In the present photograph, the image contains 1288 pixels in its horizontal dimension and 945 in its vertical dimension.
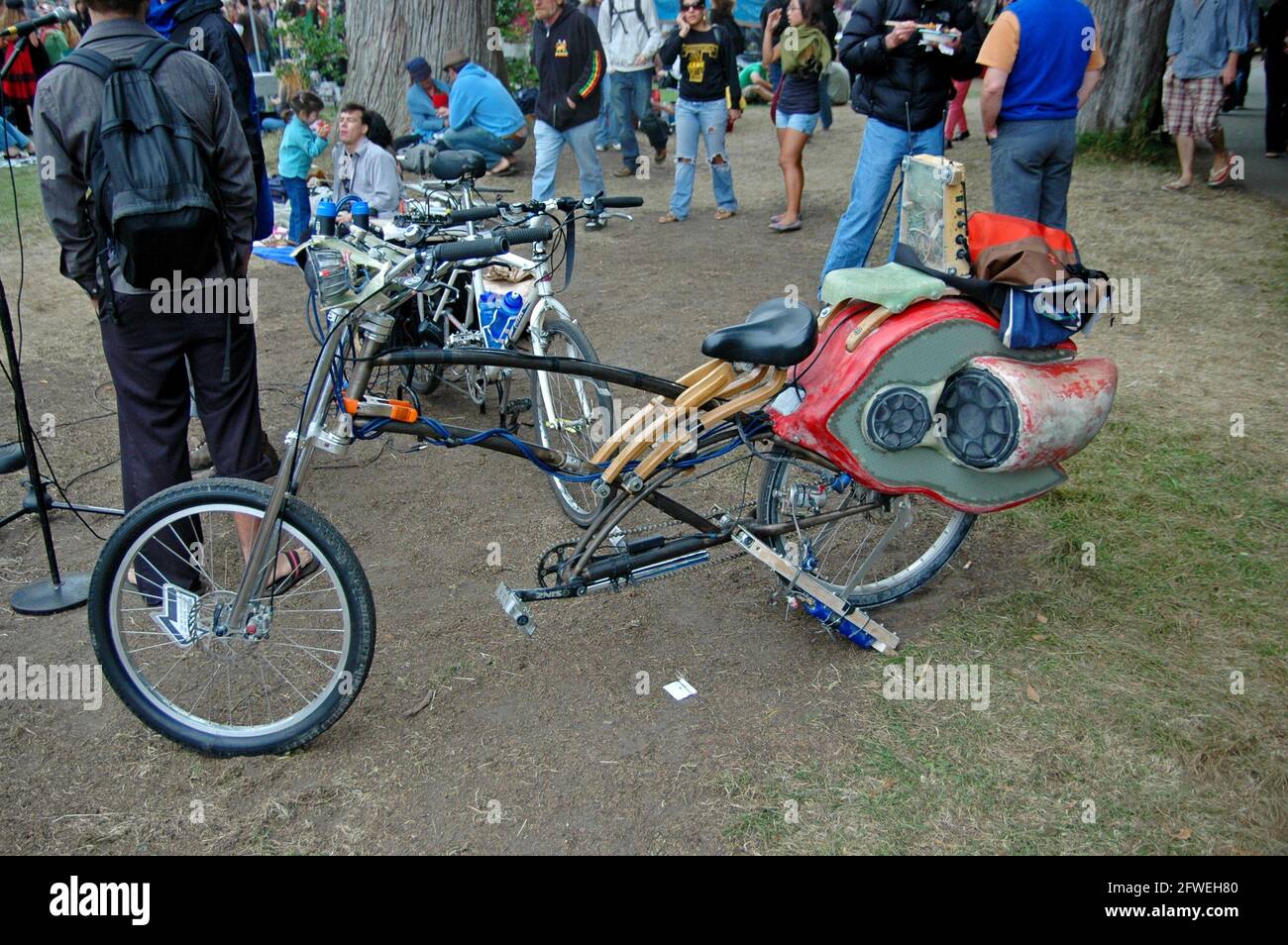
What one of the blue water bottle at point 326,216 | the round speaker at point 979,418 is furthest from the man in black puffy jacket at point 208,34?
the round speaker at point 979,418

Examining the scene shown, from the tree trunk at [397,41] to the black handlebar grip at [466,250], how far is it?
8.90 metres

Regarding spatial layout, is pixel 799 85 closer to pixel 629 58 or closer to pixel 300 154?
pixel 629 58

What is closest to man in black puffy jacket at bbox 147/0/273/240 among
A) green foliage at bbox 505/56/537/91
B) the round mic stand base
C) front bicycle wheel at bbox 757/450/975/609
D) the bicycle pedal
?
the round mic stand base

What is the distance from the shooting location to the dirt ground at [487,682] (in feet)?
9.38

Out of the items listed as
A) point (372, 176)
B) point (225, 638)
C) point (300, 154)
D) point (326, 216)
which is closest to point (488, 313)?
point (326, 216)

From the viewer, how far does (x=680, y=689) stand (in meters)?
3.39

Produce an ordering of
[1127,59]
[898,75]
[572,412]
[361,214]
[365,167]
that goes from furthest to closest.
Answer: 1. [1127,59]
2. [365,167]
3. [898,75]
4. [361,214]
5. [572,412]

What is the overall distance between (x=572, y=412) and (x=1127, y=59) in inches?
347

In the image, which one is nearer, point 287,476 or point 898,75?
point 287,476

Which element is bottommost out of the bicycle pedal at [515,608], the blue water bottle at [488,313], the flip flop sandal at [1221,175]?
the bicycle pedal at [515,608]

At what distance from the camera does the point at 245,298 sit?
3596 millimetres

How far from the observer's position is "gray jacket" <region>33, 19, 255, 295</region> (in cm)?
315

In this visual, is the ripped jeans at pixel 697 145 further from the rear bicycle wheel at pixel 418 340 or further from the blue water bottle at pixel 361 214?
the blue water bottle at pixel 361 214
